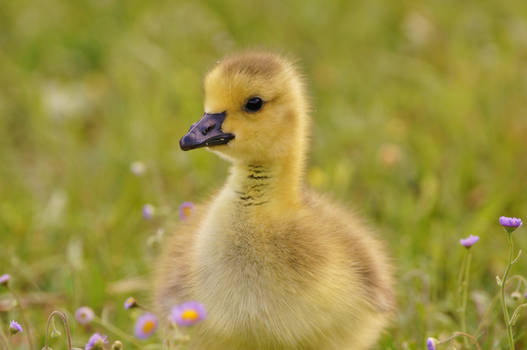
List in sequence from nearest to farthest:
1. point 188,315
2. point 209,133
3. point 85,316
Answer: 1. point 188,315
2. point 209,133
3. point 85,316

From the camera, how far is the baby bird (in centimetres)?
166

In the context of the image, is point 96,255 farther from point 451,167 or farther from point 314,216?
point 451,167

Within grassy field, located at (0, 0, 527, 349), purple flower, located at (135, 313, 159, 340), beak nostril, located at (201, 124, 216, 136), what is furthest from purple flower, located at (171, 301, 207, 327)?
grassy field, located at (0, 0, 527, 349)

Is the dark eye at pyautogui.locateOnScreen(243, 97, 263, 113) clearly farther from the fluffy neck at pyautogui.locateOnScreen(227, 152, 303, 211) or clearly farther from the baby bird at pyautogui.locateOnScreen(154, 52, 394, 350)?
the fluffy neck at pyautogui.locateOnScreen(227, 152, 303, 211)

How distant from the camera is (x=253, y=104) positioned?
1.80 metres

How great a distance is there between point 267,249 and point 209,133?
0.31 m

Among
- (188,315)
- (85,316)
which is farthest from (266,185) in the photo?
(85,316)

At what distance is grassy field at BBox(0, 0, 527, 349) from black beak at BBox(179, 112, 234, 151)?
465 millimetres

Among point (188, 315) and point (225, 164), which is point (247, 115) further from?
point (225, 164)

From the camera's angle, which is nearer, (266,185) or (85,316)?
(266,185)

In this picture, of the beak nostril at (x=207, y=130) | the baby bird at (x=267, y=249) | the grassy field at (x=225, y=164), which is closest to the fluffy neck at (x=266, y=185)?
the baby bird at (x=267, y=249)

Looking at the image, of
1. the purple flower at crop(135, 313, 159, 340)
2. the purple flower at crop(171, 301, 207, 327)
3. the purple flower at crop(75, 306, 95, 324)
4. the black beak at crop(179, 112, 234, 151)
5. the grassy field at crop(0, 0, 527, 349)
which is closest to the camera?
the purple flower at crop(171, 301, 207, 327)

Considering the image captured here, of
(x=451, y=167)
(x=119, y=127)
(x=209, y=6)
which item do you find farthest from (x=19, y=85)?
(x=451, y=167)

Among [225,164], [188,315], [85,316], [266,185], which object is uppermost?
[225,164]
